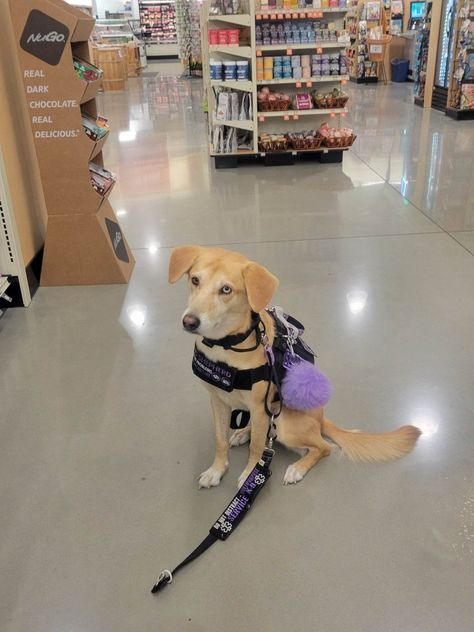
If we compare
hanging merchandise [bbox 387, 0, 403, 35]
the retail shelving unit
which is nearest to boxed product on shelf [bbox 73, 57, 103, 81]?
the retail shelving unit

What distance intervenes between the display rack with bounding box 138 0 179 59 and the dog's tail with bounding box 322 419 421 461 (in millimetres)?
24595

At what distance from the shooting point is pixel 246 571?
1.64m

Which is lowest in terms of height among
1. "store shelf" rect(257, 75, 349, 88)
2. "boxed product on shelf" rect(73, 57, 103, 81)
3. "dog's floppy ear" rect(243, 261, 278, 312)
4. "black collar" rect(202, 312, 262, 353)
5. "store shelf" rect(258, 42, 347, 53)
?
"black collar" rect(202, 312, 262, 353)

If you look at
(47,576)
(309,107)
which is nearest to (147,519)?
(47,576)

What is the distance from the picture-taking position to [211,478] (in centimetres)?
196

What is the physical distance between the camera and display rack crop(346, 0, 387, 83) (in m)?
13.9

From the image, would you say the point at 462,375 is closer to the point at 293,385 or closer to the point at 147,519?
the point at 293,385

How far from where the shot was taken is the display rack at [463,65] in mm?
8562

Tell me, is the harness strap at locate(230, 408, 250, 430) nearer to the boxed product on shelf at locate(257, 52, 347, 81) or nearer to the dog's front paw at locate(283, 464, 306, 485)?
the dog's front paw at locate(283, 464, 306, 485)

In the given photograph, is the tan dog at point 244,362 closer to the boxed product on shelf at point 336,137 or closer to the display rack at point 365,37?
the boxed product on shelf at point 336,137

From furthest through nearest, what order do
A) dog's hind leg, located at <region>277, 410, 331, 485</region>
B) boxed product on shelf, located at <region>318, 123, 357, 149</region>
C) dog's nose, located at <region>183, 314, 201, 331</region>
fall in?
boxed product on shelf, located at <region>318, 123, 357, 149</region>, dog's hind leg, located at <region>277, 410, 331, 485</region>, dog's nose, located at <region>183, 314, 201, 331</region>

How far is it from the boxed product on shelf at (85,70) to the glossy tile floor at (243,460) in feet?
4.13

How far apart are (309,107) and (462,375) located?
452 cm

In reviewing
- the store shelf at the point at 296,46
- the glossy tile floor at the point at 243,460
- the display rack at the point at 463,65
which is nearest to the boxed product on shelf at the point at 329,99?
the store shelf at the point at 296,46
